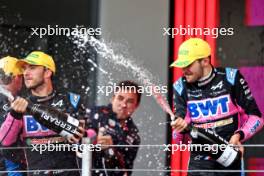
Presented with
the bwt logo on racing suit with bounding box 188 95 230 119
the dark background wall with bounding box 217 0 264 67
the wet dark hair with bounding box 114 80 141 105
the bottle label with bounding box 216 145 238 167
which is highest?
the dark background wall with bounding box 217 0 264 67

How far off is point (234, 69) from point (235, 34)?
0.62 feet

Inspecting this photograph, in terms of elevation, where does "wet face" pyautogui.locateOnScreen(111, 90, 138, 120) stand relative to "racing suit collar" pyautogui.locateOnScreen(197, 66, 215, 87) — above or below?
below

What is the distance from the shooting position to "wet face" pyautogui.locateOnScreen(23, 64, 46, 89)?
15.7 ft

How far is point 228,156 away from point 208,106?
29cm

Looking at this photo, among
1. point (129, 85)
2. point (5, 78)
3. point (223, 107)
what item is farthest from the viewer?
point (5, 78)

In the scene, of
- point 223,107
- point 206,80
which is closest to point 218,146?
point 223,107

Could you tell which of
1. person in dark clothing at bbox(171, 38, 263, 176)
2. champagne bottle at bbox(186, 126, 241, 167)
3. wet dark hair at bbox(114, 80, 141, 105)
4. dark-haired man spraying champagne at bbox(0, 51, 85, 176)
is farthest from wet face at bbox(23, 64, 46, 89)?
champagne bottle at bbox(186, 126, 241, 167)

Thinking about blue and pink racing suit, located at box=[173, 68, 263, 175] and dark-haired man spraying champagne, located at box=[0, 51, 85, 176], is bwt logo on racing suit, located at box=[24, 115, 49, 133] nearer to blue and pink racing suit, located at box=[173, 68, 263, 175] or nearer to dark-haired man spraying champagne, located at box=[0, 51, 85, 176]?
dark-haired man spraying champagne, located at box=[0, 51, 85, 176]

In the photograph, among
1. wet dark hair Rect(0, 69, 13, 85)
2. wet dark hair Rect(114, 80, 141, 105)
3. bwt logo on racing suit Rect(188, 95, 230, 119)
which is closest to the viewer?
bwt logo on racing suit Rect(188, 95, 230, 119)

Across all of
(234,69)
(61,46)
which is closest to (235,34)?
(234,69)

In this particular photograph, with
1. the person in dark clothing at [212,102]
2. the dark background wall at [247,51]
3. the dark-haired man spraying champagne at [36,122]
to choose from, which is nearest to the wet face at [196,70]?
the person in dark clothing at [212,102]

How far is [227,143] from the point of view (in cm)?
462

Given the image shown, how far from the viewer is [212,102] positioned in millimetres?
4621

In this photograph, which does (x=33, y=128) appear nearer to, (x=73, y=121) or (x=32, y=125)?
(x=32, y=125)
